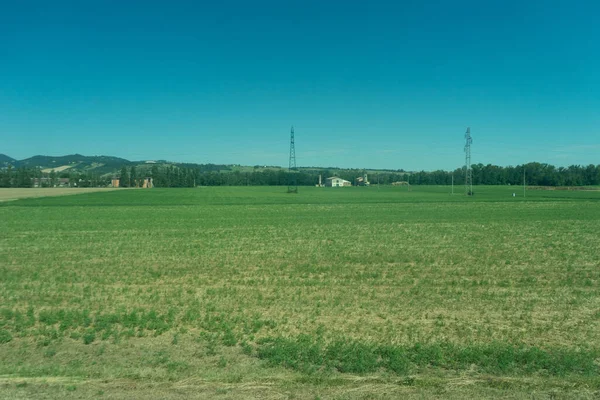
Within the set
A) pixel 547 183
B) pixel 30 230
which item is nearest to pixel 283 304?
pixel 30 230

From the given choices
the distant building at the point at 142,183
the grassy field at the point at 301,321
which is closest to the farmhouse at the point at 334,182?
the distant building at the point at 142,183

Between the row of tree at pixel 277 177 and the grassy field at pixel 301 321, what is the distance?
11069cm

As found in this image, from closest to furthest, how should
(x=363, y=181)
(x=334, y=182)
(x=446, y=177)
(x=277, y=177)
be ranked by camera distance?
1. (x=446, y=177)
2. (x=277, y=177)
3. (x=334, y=182)
4. (x=363, y=181)

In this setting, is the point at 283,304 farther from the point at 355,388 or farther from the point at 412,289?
the point at 355,388

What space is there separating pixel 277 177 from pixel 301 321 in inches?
6425

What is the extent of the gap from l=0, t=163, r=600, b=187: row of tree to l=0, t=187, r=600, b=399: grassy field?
363 ft

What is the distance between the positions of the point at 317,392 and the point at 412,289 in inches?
275

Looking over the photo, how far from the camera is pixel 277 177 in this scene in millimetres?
172250

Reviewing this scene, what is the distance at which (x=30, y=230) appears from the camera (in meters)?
27.5

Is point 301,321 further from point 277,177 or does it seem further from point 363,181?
point 363,181

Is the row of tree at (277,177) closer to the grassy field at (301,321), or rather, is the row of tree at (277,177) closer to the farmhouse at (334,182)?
the farmhouse at (334,182)

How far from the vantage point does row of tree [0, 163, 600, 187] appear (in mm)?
136000

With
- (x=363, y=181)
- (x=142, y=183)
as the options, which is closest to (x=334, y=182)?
(x=363, y=181)

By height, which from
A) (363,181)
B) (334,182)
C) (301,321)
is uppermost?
(363,181)
